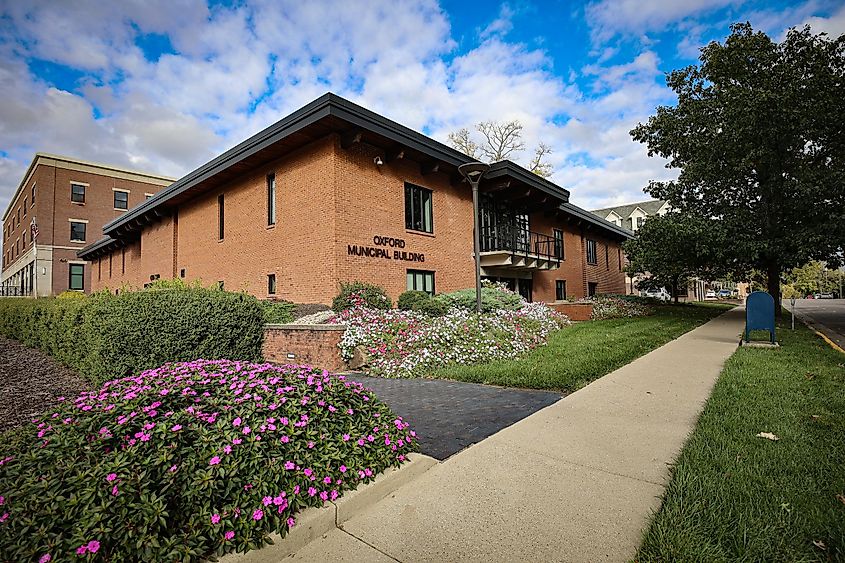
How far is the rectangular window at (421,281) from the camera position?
14.7m

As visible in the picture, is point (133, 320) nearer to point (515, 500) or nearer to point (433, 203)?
point (515, 500)

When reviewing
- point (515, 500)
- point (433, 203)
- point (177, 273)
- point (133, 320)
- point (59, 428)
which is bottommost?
point (515, 500)

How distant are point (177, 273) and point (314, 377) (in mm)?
19612

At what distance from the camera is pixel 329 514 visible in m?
2.66

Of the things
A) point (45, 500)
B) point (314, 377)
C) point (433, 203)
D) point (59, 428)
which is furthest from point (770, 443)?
point (433, 203)

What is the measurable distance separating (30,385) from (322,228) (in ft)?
23.8

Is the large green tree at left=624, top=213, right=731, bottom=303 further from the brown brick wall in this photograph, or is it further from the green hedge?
the green hedge

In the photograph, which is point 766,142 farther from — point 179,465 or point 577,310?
point 179,465

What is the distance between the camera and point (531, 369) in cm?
729

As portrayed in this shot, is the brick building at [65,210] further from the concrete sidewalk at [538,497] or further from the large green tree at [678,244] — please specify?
the concrete sidewalk at [538,497]

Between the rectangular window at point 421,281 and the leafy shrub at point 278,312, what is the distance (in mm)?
3935

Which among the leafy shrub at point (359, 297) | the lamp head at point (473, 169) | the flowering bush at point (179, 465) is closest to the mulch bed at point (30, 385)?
the flowering bush at point (179, 465)

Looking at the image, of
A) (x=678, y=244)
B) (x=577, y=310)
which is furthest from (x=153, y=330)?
(x=678, y=244)

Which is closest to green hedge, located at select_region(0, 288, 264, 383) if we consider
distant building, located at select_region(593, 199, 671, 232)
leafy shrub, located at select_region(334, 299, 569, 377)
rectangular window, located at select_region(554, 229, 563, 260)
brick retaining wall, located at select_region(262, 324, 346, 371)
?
brick retaining wall, located at select_region(262, 324, 346, 371)
